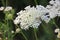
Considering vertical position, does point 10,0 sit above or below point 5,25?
above

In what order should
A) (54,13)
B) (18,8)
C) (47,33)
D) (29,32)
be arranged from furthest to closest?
(18,8) → (29,32) → (47,33) → (54,13)

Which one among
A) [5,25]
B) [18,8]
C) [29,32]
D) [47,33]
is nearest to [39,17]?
[47,33]

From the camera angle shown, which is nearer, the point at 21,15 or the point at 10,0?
the point at 21,15

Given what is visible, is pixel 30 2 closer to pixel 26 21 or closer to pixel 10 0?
pixel 10 0

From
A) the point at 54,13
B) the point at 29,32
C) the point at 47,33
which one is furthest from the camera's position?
the point at 29,32

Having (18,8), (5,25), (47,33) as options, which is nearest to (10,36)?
(5,25)

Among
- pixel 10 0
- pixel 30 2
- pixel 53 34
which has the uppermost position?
pixel 10 0

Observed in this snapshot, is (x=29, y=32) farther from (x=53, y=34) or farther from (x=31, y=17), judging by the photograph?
(x=31, y=17)
